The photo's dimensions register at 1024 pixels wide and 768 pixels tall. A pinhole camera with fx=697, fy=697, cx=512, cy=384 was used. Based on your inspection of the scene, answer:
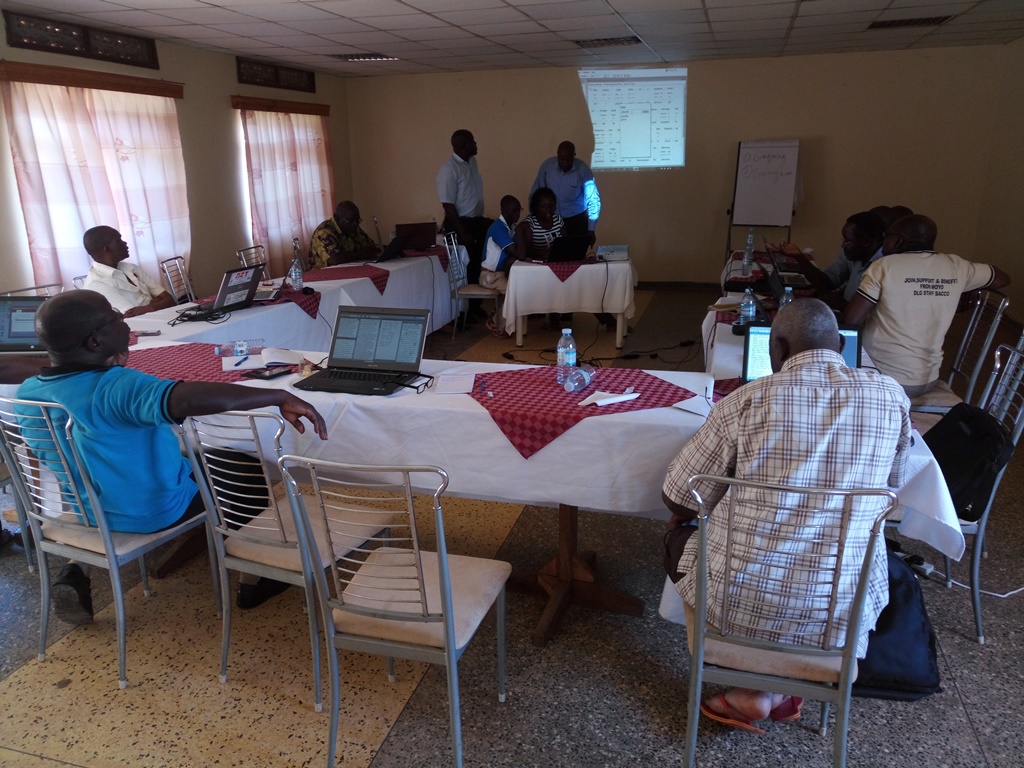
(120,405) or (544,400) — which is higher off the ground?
(120,405)

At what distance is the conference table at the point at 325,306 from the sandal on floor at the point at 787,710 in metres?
2.25

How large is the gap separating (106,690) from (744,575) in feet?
5.91

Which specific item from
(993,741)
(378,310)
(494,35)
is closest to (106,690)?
(378,310)

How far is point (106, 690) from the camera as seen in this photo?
2002 millimetres

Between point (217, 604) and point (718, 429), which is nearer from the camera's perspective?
point (718, 429)

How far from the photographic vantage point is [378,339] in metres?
2.51

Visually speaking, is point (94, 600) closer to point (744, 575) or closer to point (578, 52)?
point (744, 575)

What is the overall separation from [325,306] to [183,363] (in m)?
1.70

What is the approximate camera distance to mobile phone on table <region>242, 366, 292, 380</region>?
2.55m

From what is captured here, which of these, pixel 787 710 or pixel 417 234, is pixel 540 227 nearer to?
pixel 417 234

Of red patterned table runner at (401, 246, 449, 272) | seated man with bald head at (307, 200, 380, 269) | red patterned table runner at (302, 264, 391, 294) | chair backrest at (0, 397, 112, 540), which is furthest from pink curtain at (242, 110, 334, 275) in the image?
chair backrest at (0, 397, 112, 540)

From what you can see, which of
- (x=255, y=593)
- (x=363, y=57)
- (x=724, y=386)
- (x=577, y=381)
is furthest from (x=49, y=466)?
(x=363, y=57)

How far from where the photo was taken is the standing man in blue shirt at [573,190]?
6492 mm

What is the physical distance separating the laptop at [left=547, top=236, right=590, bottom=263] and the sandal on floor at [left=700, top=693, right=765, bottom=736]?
3849 millimetres
